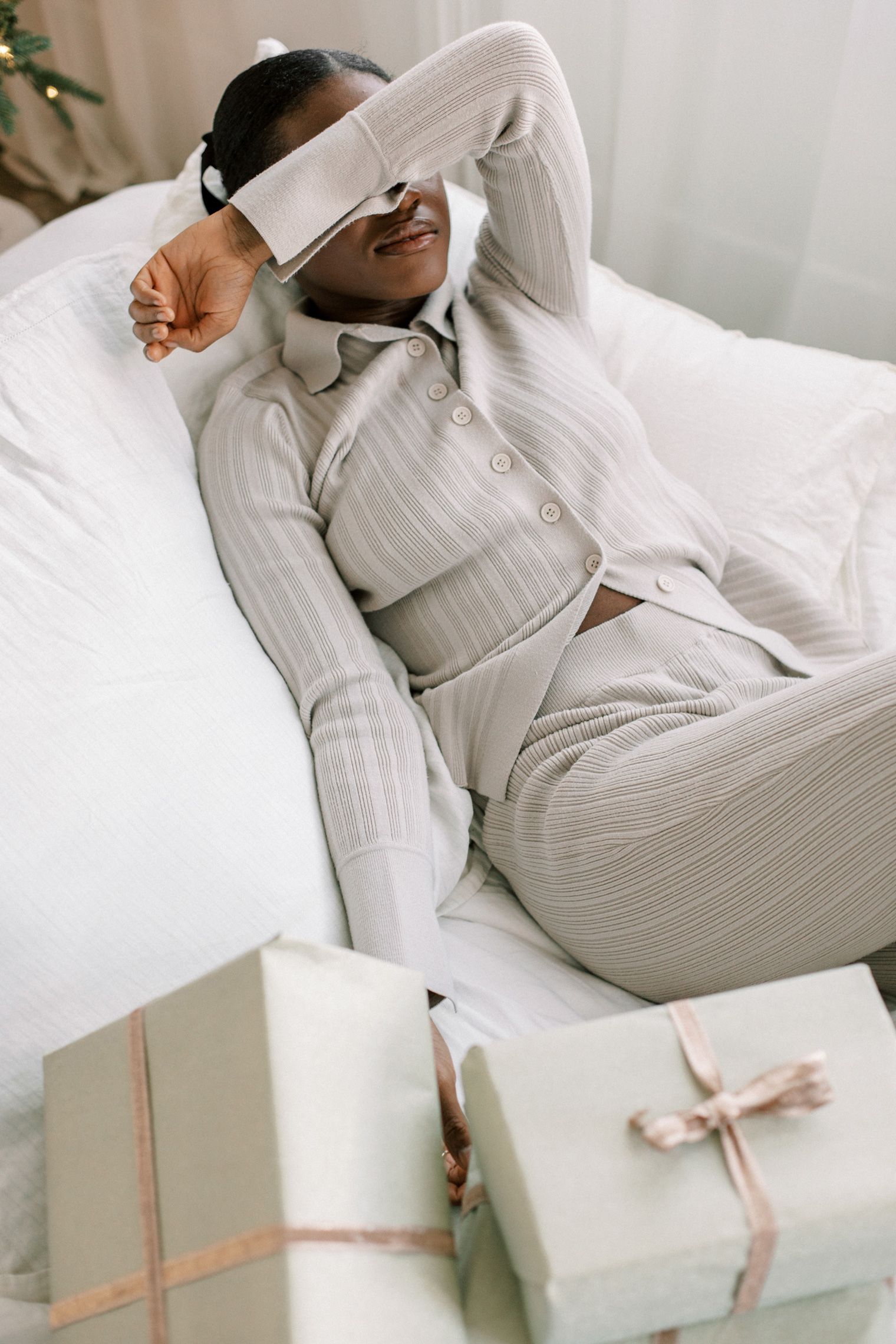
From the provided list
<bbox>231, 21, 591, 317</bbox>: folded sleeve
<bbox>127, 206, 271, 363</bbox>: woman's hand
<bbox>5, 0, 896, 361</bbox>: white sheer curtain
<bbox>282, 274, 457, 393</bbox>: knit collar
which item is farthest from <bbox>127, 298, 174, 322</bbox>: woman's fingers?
<bbox>5, 0, 896, 361</bbox>: white sheer curtain

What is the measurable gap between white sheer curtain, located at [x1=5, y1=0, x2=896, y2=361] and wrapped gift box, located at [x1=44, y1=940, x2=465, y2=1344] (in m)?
1.46

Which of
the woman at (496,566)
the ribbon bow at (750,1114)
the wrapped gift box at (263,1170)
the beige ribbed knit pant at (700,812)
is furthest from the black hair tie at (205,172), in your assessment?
the ribbon bow at (750,1114)

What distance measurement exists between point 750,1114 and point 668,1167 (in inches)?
2.2

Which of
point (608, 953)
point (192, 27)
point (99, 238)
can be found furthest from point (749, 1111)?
point (192, 27)

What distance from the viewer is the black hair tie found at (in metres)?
1.19

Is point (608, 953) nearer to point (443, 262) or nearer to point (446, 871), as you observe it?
point (446, 871)

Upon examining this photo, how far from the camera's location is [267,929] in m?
0.83

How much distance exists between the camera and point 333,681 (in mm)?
979

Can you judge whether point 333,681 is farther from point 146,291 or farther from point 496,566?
point 146,291

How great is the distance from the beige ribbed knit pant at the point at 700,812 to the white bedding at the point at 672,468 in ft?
0.13

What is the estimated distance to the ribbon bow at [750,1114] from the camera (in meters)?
0.50

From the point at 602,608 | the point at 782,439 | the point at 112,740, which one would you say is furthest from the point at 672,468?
the point at 112,740

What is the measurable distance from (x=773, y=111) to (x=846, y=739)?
1244mm

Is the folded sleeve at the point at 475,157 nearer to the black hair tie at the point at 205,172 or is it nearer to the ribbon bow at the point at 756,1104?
the black hair tie at the point at 205,172
